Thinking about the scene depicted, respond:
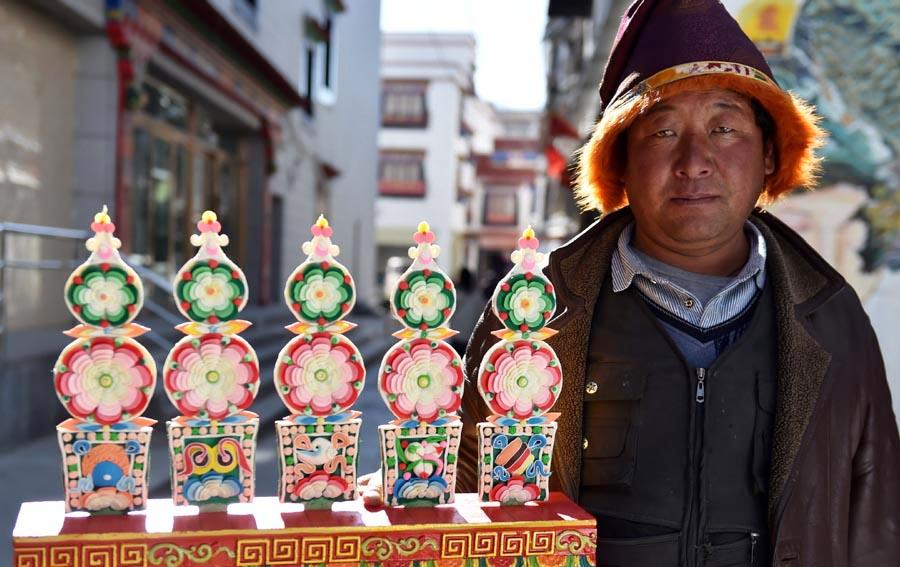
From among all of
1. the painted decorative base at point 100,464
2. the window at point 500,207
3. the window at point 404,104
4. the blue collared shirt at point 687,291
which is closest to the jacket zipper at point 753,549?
the blue collared shirt at point 687,291

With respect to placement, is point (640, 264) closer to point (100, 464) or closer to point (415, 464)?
point (415, 464)

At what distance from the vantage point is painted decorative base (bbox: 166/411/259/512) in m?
1.20

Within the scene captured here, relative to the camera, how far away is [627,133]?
1713 millimetres

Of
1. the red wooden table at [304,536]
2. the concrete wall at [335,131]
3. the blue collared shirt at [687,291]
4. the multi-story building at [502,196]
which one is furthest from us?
the multi-story building at [502,196]

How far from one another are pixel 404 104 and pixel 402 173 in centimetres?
293

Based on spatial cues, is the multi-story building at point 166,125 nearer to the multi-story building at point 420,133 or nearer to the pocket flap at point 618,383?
the pocket flap at point 618,383

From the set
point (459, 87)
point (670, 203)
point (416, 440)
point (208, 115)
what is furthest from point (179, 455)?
point (459, 87)

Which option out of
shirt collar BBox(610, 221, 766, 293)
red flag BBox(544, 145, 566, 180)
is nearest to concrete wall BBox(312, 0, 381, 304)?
Result: red flag BBox(544, 145, 566, 180)

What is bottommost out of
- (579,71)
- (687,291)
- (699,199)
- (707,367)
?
(707,367)

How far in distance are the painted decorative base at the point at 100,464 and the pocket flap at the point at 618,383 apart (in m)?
0.89

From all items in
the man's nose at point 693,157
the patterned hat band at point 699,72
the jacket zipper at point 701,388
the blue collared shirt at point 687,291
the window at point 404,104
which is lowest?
the jacket zipper at point 701,388

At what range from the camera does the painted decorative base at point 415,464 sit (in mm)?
1283

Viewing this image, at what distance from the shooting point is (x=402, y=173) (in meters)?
33.1

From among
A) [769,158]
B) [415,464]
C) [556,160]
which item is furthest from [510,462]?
[556,160]
